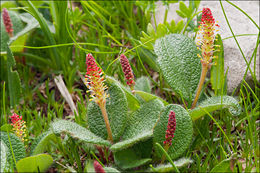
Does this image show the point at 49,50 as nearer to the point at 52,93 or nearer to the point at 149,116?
the point at 52,93

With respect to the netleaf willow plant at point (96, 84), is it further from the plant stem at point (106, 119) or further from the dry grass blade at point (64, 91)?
the dry grass blade at point (64, 91)

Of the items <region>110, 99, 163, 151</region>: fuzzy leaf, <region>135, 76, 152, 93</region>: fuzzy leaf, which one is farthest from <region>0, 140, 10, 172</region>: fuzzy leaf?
<region>135, 76, 152, 93</region>: fuzzy leaf

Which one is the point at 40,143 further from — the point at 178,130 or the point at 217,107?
the point at 217,107

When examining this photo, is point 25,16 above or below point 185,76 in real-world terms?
above

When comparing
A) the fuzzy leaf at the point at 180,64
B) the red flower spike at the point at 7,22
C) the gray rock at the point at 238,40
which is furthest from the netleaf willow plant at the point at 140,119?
the red flower spike at the point at 7,22

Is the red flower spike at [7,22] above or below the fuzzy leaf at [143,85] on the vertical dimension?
above

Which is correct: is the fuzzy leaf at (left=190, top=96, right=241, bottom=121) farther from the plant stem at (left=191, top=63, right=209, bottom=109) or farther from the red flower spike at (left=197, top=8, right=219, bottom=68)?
the red flower spike at (left=197, top=8, right=219, bottom=68)

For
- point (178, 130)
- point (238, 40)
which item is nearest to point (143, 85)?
point (178, 130)

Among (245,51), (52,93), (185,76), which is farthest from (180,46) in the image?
(52,93)
